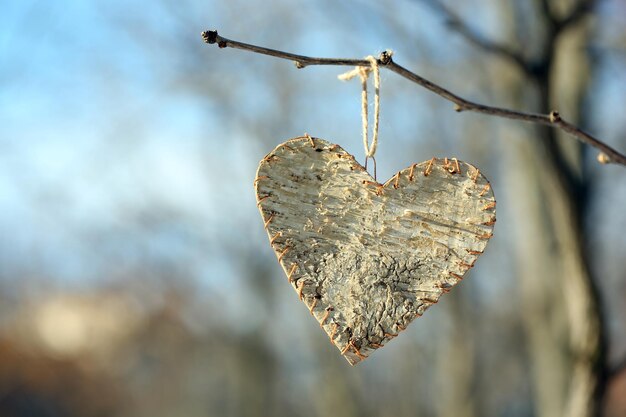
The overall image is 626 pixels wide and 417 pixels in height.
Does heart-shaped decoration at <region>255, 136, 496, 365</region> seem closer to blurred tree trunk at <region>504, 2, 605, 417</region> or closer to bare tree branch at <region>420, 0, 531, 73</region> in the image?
bare tree branch at <region>420, 0, 531, 73</region>

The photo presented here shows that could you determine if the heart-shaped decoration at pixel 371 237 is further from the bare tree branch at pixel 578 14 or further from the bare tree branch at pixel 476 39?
the bare tree branch at pixel 578 14

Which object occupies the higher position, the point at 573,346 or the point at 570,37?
the point at 570,37

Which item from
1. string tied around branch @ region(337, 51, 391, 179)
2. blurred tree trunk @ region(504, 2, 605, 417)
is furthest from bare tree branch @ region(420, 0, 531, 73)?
string tied around branch @ region(337, 51, 391, 179)

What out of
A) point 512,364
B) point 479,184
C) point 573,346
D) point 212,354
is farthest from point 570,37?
point 212,354

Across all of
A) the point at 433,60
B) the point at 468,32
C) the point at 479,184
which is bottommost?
the point at 479,184

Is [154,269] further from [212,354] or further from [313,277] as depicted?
[313,277]

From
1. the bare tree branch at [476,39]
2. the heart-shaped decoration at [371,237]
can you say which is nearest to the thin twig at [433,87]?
the heart-shaped decoration at [371,237]
